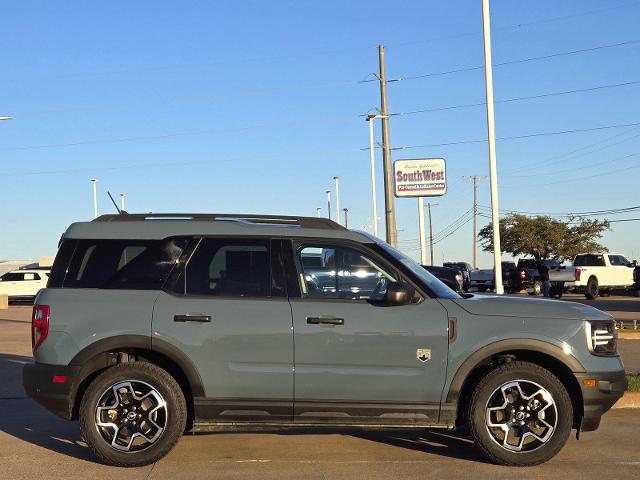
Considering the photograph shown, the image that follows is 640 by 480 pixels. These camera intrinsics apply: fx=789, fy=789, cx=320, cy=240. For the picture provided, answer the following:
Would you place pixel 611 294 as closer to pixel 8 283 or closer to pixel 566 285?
pixel 566 285

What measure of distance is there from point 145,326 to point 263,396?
1.09 meters

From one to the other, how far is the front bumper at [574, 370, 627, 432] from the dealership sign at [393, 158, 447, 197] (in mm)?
27108

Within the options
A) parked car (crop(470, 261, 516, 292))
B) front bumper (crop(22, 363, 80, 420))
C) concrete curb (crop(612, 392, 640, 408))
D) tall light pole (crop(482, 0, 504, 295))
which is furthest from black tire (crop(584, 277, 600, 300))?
front bumper (crop(22, 363, 80, 420))

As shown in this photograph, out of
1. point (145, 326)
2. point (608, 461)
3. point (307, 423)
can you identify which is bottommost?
point (608, 461)

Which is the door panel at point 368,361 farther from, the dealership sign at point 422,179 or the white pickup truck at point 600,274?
the white pickup truck at point 600,274

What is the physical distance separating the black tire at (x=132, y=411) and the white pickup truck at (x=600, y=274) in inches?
1143

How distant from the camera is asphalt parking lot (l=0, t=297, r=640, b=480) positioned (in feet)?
20.2

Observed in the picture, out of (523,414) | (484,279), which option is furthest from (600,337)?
(484,279)

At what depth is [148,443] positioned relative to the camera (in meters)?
6.29

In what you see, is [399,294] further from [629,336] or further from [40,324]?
[629,336]

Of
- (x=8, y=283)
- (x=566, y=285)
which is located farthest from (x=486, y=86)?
(x=8, y=283)

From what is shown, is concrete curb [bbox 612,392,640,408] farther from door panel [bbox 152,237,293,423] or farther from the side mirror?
door panel [bbox 152,237,293,423]

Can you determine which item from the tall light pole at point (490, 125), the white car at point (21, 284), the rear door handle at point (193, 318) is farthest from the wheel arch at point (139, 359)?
the white car at point (21, 284)

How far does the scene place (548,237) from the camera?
73625 mm
